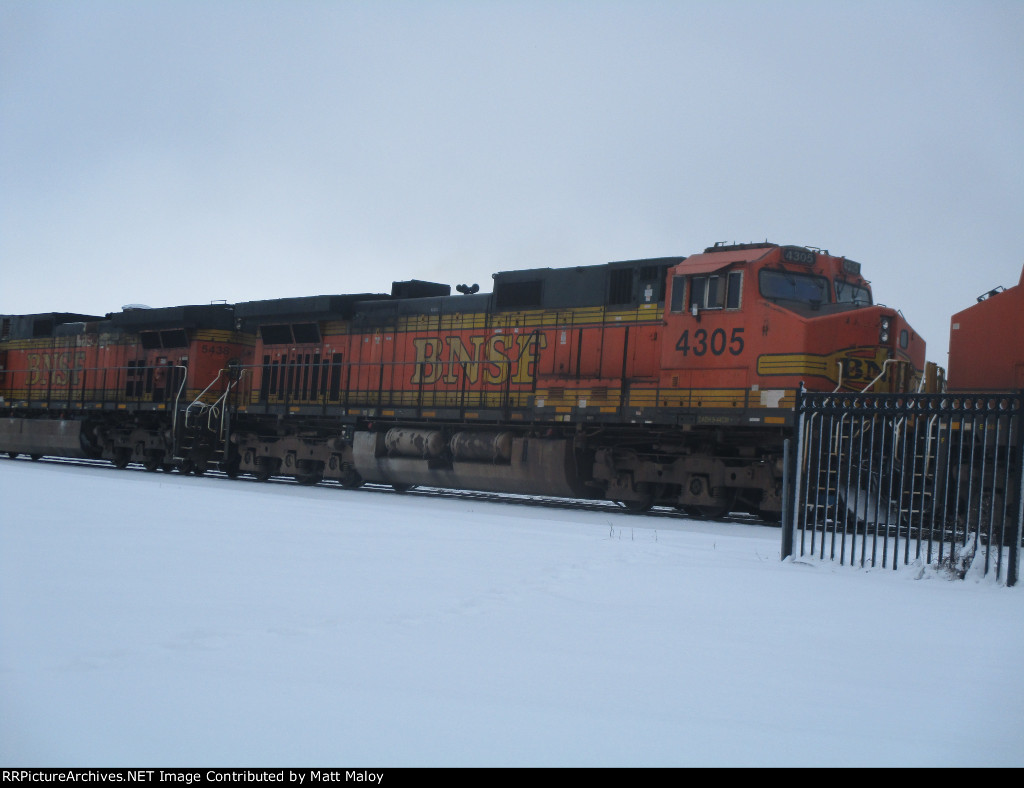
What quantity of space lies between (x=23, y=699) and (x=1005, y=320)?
1186 cm

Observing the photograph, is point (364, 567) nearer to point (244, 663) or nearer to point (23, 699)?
point (244, 663)

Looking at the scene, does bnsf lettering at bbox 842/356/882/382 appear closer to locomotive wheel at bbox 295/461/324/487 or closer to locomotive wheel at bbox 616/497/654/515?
locomotive wheel at bbox 616/497/654/515

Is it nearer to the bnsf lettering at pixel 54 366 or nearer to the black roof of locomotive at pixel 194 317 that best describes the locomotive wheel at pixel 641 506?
the black roof of locomotive at pixel 194 317

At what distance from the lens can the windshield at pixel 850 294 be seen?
1381 centimetres

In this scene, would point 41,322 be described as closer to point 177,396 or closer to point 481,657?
point 177,396

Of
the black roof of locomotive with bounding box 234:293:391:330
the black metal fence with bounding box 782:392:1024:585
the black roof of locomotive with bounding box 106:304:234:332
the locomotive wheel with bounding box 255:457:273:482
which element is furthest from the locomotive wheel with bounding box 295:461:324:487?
the black metal fence with bounding box 782:392:1024:585

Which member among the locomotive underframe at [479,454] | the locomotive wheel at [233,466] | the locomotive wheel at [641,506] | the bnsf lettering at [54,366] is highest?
the bnsf lettering at [54,366]

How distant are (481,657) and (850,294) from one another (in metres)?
11.1

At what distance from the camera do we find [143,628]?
4789mm

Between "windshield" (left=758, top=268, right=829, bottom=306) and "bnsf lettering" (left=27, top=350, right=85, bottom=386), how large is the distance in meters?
19.4

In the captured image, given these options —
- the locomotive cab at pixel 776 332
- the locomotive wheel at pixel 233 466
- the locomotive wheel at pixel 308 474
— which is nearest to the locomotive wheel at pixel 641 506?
the locomotive cab at pixel 776 332

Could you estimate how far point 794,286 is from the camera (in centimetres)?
1345

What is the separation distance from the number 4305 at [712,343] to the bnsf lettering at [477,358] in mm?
2883

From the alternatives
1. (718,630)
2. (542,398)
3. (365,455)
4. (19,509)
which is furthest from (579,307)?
(718,630)
